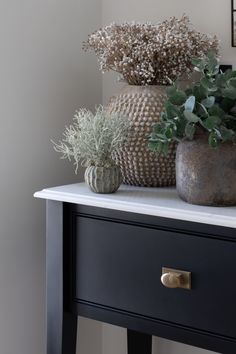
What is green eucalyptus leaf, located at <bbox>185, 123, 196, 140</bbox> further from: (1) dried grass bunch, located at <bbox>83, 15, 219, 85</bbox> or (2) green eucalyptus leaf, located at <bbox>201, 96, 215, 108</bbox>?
(1) dried grass bunch, located at <bbox>83, 15, 219, 85</bbox>

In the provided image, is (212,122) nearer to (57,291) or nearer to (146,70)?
(146,70)

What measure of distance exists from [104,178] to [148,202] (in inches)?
4.8

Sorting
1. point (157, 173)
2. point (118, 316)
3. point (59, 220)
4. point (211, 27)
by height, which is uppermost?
point (211, 27)

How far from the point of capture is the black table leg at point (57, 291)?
1.37 meters

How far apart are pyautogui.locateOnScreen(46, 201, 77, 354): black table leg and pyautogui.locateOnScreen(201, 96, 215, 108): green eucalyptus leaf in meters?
0.41

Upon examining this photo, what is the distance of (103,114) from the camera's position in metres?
1.35

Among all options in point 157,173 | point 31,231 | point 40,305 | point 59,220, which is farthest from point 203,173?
point 40,305

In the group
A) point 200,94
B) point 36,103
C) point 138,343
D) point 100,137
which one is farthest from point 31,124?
point 138,343

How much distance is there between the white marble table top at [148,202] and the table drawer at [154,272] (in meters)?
0.04

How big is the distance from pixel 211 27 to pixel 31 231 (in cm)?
72

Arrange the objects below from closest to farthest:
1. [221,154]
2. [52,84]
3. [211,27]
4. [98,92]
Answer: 1. [221,154]
2. [211,27]
3. [52,84]
4. [98,92]

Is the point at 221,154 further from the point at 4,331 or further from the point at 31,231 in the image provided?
the point at 4,331

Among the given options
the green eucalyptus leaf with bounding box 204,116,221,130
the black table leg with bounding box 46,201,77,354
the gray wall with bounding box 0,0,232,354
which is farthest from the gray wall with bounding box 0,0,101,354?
the green eucalyptus leaf with bounding box 204,116,221,130

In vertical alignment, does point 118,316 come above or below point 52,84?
below
